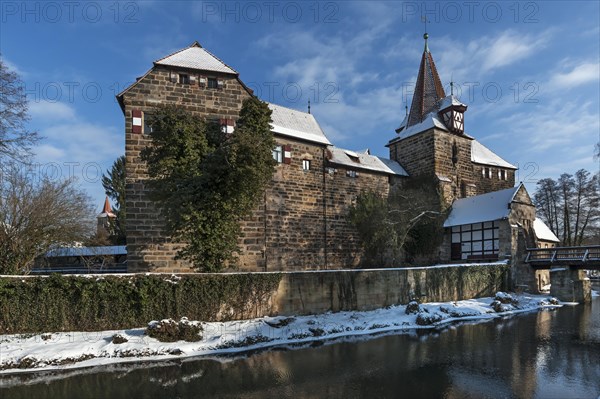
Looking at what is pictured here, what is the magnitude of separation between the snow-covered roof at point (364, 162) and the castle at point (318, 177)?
4.6 inches

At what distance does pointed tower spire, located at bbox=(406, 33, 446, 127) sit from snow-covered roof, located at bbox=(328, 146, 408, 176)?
18.5ft

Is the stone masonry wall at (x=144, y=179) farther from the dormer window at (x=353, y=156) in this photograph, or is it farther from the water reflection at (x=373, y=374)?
the dormer window at (x=353, y=156)

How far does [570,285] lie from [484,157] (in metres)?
15.4

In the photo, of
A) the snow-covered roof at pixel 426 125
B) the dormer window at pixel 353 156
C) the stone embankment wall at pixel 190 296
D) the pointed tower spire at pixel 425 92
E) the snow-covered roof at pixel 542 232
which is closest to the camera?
the stone embankment wall at pixel 190 296

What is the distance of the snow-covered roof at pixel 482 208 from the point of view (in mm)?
25812

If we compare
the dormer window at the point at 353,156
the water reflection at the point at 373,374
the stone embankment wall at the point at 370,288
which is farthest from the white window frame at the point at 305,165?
the water reflection at the point at 373,374

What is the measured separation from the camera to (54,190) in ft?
62.7

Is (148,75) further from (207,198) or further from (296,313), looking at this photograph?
(296,313)

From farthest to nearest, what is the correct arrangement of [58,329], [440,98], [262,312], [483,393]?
[440,98]
[262,312]
[58,329]
[483,393]

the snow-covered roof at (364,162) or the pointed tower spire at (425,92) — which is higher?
the pointed tower spire at (425,92)

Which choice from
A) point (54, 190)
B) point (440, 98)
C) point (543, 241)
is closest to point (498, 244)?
point (543, 241)

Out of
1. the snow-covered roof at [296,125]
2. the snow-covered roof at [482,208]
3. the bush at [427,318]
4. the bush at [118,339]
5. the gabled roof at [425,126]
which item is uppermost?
the gabled roof at [425,126]

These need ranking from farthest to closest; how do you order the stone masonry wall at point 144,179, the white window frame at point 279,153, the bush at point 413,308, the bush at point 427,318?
the white window frame at point 279,153, the stone masonry wall at point 144,179, the bush at point 413,308, the bush at point 427,318

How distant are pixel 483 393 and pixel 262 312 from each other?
921cm
